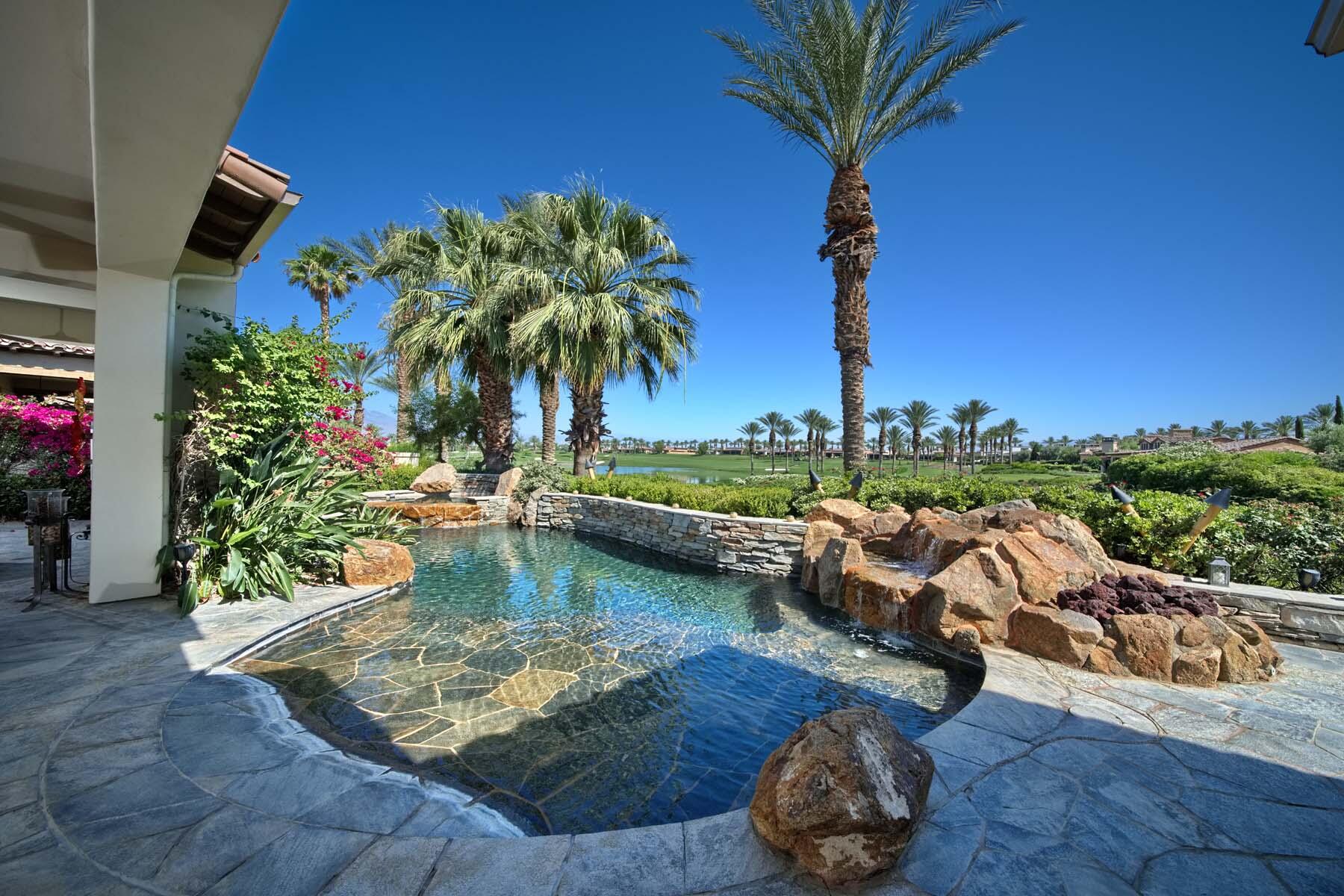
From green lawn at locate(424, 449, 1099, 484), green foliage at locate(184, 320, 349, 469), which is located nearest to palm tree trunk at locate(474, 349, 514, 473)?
green lawn at locate(424, 449, 1099, 484)

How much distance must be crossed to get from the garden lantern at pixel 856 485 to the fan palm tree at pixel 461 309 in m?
10.2

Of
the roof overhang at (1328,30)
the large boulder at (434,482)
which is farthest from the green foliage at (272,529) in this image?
the large boulder at (434,482)

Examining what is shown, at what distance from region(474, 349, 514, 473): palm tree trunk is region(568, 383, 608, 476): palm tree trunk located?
2700 millimetres

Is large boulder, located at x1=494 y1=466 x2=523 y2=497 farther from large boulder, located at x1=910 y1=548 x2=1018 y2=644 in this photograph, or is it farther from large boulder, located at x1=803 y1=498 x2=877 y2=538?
large boulder, located at x1=910 y1=548 x2=1018 y2=644

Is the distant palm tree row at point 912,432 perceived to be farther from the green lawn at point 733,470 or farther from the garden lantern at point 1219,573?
the garden lantern at point 1219,573

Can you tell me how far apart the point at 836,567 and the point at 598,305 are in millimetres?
9318

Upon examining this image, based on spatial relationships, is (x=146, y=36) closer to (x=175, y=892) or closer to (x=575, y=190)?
(x=175, y=892)

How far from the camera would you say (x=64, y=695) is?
3023 millimetres

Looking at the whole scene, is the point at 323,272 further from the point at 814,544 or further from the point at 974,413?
the point at 974,413

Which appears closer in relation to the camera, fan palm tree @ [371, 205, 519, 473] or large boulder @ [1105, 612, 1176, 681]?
large boulder @ [1105, 612, 1176, 681]

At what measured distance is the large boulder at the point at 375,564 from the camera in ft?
20.4

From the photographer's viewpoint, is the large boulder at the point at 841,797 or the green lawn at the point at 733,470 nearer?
the large boulder at the point at 841,797

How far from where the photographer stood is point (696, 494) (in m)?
10.4

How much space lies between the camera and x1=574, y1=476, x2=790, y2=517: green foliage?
9281 mm
